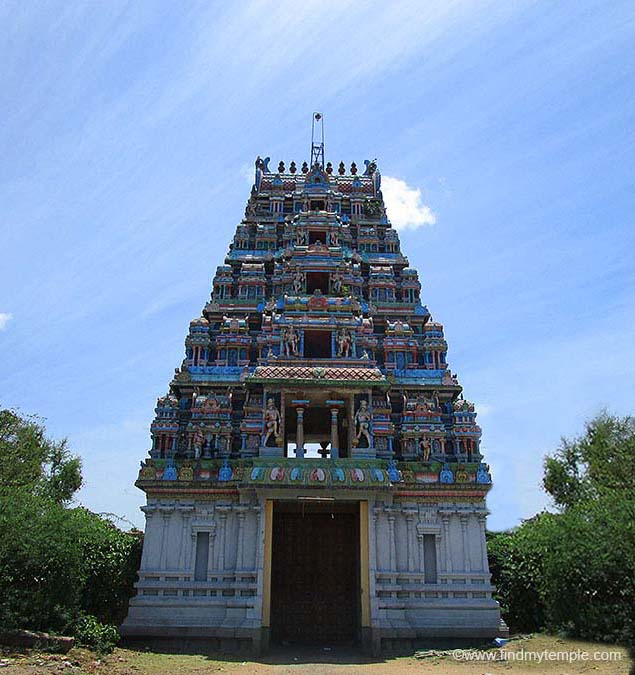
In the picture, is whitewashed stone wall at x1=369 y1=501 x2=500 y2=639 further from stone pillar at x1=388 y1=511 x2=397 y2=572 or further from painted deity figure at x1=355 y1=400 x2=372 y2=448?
painted deity figure at x1=355 y1=400 x2=372 y2=448

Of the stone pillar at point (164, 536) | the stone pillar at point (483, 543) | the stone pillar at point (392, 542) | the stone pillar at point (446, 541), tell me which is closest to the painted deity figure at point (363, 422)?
the stone pillar at point (392, 542)

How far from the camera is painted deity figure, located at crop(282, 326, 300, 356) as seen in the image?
1072 inches

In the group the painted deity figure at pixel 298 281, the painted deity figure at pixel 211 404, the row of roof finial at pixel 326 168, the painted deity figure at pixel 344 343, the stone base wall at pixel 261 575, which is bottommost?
the stone base wall at pixel 261 575

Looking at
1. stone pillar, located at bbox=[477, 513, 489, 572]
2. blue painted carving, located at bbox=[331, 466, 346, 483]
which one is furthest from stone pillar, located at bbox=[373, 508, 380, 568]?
stone pillar, located at bbox=[477, 513, 489, 572]

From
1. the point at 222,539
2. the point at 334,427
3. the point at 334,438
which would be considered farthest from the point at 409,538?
the point at 222,539

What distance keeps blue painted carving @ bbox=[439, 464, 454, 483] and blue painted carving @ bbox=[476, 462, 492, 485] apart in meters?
1.02

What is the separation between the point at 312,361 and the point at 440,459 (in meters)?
6.59

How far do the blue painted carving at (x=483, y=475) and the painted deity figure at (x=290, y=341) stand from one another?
349 inches

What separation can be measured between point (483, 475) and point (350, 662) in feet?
28.4

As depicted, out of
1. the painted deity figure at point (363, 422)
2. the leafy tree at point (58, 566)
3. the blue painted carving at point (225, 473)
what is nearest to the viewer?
the leafy tree at point (58, 566)

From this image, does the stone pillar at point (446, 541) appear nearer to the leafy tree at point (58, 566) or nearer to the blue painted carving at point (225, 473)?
the blue painted carving at point (225, 473)

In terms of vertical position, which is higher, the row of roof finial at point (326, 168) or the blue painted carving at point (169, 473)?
the row of roof finial at point (326, 168)

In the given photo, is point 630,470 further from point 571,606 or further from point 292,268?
point 292,268

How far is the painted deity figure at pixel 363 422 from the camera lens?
24.9 m
